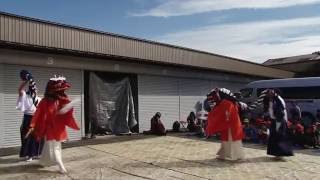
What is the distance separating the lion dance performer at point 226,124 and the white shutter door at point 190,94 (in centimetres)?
968

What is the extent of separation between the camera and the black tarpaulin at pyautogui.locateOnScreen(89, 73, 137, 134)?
1686 cm

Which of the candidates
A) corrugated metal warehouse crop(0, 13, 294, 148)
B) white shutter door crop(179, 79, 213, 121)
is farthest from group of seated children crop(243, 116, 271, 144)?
white shutter door crop(179, 79, 213, 121)

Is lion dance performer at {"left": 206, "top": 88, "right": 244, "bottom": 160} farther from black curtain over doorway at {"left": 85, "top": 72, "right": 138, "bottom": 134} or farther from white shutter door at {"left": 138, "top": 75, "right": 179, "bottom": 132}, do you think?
white shutter door at {"left": 138, "top": 75, "right": 179, "bottom": 132}

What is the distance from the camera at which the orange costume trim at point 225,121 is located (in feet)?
37.7

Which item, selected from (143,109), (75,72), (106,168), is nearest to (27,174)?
(106,168)

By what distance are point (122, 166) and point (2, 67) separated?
5382 mm

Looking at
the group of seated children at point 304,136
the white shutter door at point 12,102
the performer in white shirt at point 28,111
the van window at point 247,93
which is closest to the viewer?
the performer in white shirt at point 28,111

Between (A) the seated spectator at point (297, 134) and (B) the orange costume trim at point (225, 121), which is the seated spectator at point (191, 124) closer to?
(A) the seated spectator at point (297, 134)

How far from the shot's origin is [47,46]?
590 inches

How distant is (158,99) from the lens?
1997 cm

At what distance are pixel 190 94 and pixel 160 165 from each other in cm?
1175

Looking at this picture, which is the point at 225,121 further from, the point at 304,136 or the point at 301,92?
the point at 301,92

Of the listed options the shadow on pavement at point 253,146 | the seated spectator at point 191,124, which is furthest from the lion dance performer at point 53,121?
the seated spectator at point 191,124

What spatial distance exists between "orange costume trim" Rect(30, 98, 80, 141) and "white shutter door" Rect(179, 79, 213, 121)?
11723 mm
